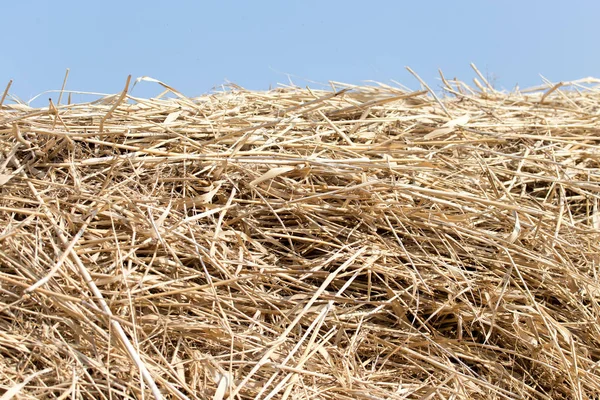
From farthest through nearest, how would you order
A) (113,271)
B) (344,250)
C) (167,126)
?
(167,126), (344,250), (113,271)

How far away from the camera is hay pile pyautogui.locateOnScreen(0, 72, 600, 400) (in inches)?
36.0

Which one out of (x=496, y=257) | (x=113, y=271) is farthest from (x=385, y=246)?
(x=113, y=271)

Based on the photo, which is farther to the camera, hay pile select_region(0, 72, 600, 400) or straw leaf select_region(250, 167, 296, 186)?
straw leaf select_region(250, 167, 296, 186)

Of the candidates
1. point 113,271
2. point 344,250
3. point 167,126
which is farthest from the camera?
point 167,126

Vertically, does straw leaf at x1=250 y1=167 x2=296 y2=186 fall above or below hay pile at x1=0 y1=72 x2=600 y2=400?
above

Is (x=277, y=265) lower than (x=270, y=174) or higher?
lower

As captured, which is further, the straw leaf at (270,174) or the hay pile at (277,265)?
the straw leaf at (270,174)

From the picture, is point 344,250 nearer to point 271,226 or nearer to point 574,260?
point 271,226

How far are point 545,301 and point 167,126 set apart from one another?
0.80m

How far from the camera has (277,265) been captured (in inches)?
42.4

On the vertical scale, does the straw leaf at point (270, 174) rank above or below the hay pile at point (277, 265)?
above

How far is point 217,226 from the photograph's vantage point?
105 centimetres

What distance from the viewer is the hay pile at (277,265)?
0.92 m

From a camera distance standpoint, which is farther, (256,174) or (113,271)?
(256,174)
